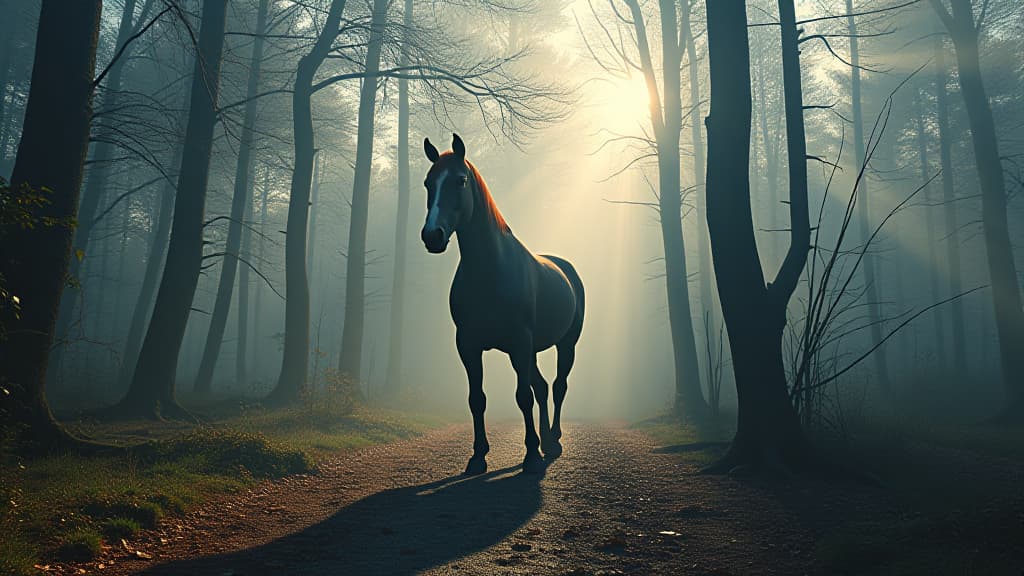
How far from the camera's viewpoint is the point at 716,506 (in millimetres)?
4910

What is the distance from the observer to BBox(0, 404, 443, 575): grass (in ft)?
12.2

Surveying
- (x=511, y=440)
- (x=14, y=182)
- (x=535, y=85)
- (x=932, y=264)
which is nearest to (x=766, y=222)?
(x=932, y=264)

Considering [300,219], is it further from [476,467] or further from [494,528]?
[494,528]

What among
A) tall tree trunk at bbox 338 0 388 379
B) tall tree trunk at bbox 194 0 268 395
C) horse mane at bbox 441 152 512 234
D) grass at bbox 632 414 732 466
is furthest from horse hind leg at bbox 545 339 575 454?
tall tree trunk at bbox 194 0 268 395

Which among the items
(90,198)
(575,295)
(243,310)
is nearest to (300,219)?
(90,198)

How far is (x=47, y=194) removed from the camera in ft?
20.4

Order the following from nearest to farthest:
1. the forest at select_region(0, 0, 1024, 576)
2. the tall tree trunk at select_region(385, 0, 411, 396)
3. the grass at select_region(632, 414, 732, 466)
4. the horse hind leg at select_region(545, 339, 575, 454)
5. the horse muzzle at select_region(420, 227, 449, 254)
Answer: the forest at select_region(0, 0, 1024, 576) → the horse muzzle at select_region(420, 227, 449, 254) → the grass at select_region(632, 414, 732, 466) → the horse hind leg at select_region(545, 339, 575, 454) → the tall tree trunk at select_region(385, 0, 411, 396)

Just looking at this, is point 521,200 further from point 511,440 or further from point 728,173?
point 728,173

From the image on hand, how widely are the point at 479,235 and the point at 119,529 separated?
3808 millimetres

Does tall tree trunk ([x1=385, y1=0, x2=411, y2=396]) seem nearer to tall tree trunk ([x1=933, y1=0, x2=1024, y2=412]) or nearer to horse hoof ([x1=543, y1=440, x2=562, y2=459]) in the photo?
horse hoof ([x1=543, y1=440, x2=562, y2=459])

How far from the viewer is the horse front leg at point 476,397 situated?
630cm

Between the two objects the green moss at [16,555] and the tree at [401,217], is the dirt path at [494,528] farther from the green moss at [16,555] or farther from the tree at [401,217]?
the tree at [401,217]

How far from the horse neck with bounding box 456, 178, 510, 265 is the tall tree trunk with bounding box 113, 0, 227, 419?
6.48m

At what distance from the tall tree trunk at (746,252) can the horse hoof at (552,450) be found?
2.20 m
